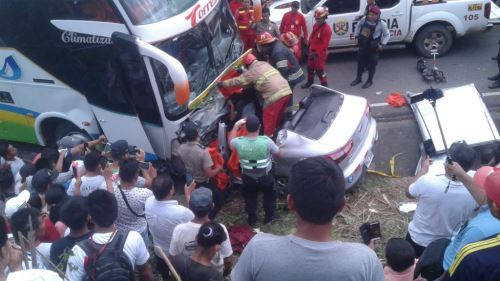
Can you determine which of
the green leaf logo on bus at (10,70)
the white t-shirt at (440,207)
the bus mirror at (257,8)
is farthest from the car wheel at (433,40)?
the green leaf logo on bus at (10,70)

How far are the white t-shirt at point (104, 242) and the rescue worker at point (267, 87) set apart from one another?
3277 millimetres

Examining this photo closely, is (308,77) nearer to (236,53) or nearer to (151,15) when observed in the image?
(236,53)

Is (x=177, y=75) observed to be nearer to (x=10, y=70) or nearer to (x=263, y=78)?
(x=263, y=78)

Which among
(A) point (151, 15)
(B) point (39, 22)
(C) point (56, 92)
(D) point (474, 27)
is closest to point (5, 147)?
(C) point (56, 92)

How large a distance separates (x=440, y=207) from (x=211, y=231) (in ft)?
6.45

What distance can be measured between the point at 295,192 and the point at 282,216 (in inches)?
167

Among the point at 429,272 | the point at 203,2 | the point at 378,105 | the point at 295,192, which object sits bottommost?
the point at 378,105

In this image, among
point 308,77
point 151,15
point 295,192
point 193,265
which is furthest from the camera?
point 308,77

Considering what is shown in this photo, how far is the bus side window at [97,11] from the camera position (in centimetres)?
641

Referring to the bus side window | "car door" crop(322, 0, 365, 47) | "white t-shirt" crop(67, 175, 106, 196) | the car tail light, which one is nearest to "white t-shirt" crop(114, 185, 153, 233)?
"white t-shirt" crop(67, 175, 106, 196)

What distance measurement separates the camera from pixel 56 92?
24.6 feet

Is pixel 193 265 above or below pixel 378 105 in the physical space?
above

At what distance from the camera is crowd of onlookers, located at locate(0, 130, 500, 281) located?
241cm

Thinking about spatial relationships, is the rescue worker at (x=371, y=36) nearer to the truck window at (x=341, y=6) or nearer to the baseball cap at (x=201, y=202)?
the truck window at (x=341, y=6)
